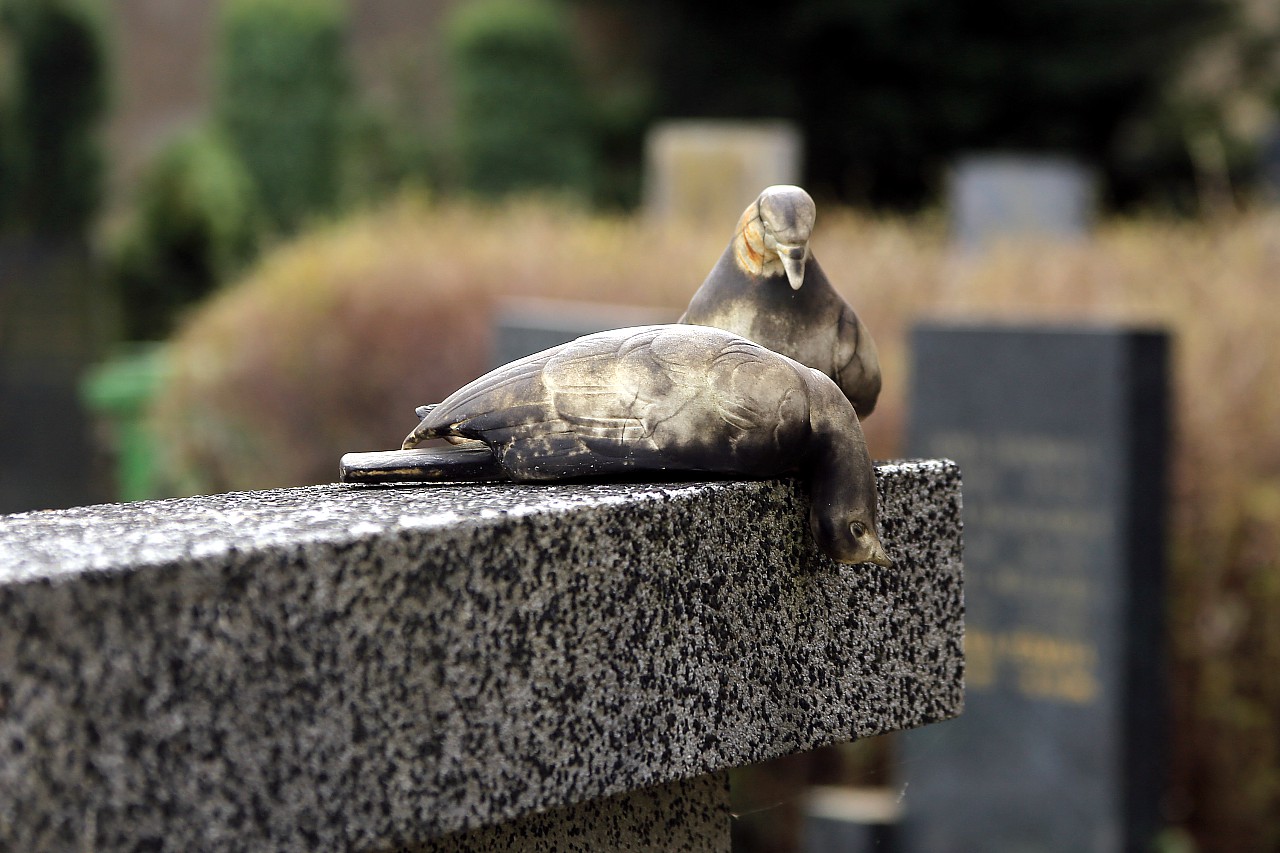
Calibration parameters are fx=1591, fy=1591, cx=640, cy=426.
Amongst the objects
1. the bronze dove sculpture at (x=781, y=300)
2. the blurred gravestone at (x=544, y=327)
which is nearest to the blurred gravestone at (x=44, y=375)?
the blurred gravestone at (x=544, y=327)

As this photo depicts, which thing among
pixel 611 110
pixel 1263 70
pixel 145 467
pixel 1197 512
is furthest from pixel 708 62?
pixel 1197 512

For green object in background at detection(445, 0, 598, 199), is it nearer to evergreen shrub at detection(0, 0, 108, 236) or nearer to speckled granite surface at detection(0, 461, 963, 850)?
evergreen shrub at detection(0, 0, 108, 236)

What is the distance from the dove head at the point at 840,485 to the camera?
1739 mm

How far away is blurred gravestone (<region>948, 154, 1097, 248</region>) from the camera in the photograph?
36.8 feet

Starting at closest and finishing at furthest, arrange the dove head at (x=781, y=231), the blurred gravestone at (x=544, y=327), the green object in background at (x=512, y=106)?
the dove head at (x=781, y=231) < the blurred gravestone at (x=544, y=327) < the green object in background at (x=512, y=106)

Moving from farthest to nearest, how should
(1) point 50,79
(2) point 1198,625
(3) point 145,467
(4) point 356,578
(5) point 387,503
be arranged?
(1) point 50,79
(3) point 145,467
(2) point 1198,625
(5) point 387,503
(4) point 356,578

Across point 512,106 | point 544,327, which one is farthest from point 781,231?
point 512,106

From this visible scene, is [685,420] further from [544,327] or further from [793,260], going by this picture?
[544,327]

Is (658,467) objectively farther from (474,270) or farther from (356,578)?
(474,270)

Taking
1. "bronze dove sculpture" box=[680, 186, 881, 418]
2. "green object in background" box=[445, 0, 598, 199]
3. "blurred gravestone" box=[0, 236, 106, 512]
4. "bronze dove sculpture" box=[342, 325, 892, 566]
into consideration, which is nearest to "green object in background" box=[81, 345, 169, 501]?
"blurred gravestone" box=[0, 236, 106, 512]

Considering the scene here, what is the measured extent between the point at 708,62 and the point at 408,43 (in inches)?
189

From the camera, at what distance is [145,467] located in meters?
9.10

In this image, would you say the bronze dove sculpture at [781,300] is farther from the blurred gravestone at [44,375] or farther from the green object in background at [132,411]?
the blurred gravestone at [44,375]

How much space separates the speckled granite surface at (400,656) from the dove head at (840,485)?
0.05 m
